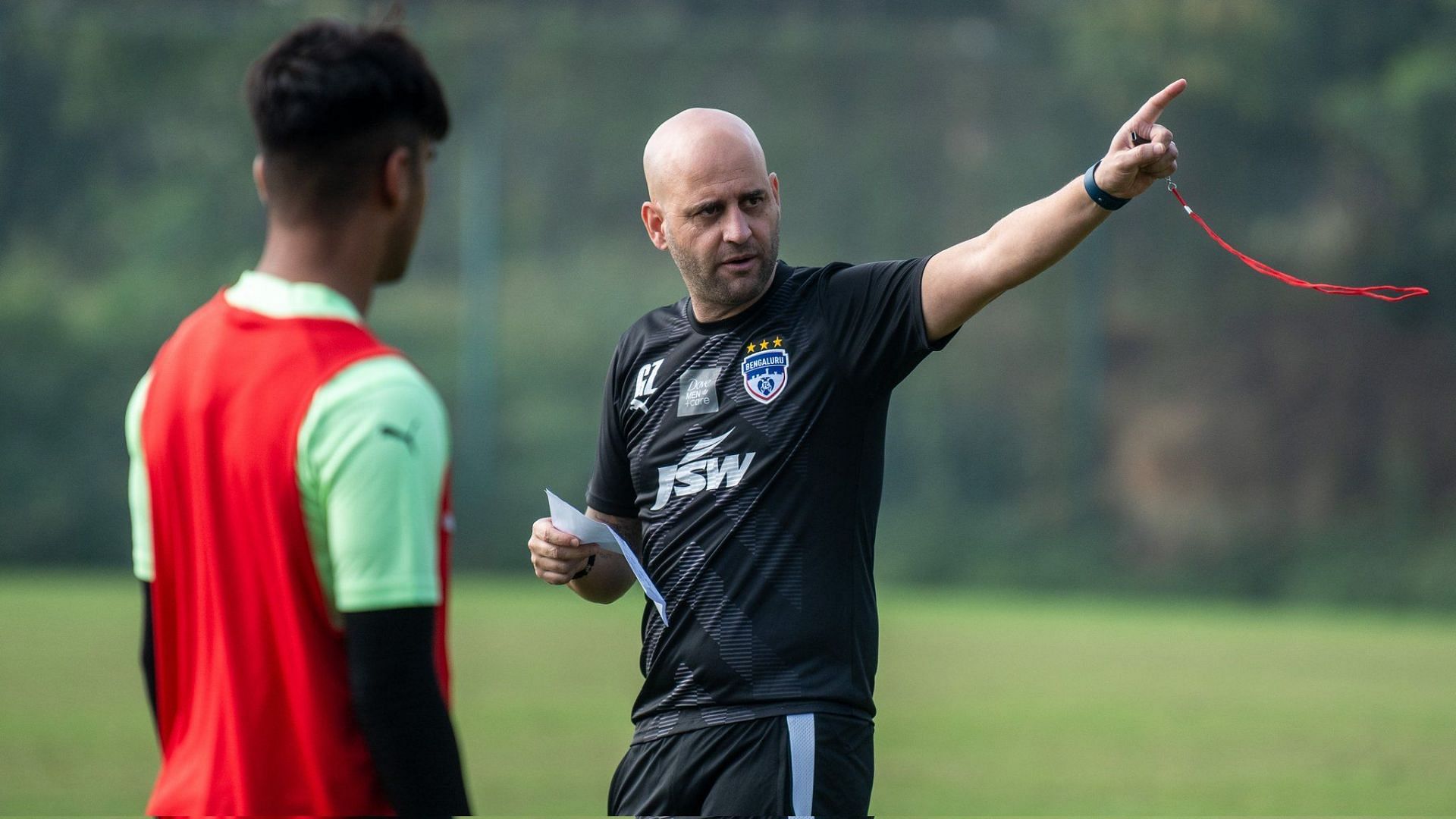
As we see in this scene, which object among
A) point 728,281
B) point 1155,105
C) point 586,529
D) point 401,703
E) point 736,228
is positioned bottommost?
point 401,703

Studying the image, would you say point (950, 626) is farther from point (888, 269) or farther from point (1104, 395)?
point (888, 269)

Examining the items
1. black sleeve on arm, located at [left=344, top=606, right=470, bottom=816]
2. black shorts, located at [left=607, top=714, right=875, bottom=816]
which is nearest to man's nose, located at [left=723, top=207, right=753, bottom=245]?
black shorts, located at [left=607, top=714, right=875, bottom=816]

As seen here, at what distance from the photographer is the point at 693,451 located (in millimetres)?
3330

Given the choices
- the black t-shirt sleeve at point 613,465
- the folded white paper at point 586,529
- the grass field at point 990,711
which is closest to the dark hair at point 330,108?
the folded white paper at point 586,529

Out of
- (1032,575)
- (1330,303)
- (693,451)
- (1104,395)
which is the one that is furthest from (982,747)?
(1330,303)

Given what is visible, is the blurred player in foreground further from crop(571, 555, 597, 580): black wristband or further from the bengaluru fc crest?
crop(571, 555, 597, 580): black wristband

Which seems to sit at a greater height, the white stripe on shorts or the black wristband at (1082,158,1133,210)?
the black wristband at (1082,158,1133,210)

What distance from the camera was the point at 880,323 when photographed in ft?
10.7

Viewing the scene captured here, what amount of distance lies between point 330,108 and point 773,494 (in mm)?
1356

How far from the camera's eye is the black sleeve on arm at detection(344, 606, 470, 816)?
2021 millimetres

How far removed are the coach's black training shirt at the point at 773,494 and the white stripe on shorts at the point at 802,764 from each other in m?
0.04

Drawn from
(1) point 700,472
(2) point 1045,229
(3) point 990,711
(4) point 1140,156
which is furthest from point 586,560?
(3) point 990,711

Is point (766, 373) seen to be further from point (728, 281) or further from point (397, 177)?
point (397, 177)

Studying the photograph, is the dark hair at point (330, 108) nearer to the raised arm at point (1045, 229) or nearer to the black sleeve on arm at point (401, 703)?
the black sleeve on arm at point (401, 703)
